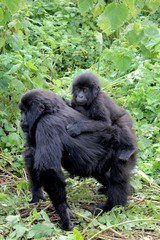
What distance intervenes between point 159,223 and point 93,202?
2.29 ft

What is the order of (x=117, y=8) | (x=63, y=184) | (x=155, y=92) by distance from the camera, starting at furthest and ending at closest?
1. (x=155, y=92)
2. (x=63, y=184)
3. (x=117, y=8)

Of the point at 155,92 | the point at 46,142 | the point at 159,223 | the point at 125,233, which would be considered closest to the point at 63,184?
the point at 46,142

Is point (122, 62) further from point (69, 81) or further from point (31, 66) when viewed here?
point (31, 66)

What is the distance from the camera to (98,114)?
4.82m

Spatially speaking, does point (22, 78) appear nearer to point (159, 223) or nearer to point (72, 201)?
point (72, 201)

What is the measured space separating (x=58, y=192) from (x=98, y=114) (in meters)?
0.92

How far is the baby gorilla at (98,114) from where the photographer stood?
15.3 feet

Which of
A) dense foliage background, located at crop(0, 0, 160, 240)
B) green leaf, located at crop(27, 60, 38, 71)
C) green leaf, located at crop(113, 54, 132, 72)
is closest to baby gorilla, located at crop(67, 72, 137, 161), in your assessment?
dense foliage background, located at crop(0, 0, 160, 240)

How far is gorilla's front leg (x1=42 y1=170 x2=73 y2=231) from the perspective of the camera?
14.0 feet

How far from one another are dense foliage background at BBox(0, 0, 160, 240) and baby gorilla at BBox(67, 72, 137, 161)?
62 cm

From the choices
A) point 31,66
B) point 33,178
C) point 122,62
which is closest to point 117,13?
point 33,178

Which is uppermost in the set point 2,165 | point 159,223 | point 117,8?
point 117,8

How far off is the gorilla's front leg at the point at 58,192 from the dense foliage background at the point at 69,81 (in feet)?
0.36

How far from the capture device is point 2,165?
5.62 metres
